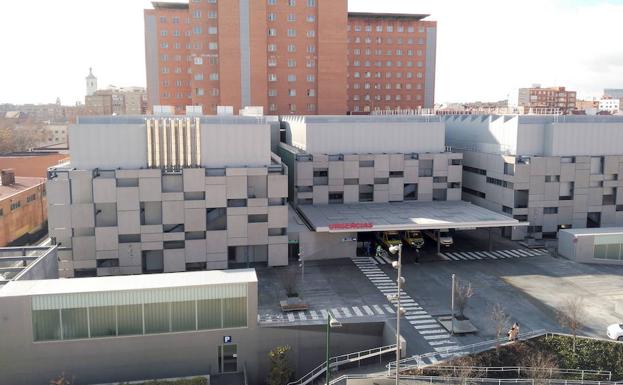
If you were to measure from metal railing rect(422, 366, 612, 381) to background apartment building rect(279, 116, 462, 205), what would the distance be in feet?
106

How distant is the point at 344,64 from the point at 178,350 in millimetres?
83996

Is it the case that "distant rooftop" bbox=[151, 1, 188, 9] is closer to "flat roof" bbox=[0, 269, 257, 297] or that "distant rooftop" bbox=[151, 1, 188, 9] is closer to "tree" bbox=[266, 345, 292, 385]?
"flat roof" bbox=[0, 269, 257, 297]

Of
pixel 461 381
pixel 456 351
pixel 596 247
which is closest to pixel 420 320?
pixel 456 351

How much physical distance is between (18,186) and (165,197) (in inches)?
1447

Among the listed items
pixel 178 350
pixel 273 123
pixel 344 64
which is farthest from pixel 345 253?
pixel 344 64

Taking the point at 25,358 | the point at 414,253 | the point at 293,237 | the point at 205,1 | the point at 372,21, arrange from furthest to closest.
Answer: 1. the point at 372,21
2. the point at 205,1
3. the point at 414,253
4. the point at 293,237
5. the point at 25,358

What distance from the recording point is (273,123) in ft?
280

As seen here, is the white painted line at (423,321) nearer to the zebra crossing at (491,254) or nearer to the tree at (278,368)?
the tree at (278,368)

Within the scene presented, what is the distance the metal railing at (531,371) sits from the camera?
3344 centimetres

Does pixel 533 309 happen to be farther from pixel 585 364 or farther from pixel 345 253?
pixel 345 253

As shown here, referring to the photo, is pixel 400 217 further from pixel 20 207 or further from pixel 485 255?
pixel 20 207

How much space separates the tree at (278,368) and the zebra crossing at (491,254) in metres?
27.3

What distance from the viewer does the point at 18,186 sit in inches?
2963

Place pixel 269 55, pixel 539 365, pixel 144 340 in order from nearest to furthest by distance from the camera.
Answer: pixel 539 365 → pixel 144 340 → pixel 269 55
